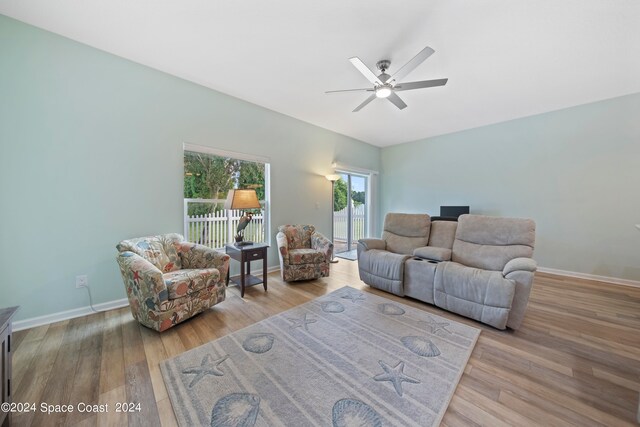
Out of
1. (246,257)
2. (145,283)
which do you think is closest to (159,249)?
(145,283)

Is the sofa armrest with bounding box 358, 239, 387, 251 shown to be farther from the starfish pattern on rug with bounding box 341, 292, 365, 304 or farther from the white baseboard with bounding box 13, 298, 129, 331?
the white baseboard with bounding box 13, 298, 129, 331

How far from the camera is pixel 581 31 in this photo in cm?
203

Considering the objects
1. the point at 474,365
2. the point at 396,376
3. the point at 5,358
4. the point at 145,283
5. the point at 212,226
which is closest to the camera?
the point at 5,358

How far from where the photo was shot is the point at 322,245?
11.5ft

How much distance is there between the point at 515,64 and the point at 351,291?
3.31 metres

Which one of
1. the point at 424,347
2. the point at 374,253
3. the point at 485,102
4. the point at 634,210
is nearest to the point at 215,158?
the point at 374,253

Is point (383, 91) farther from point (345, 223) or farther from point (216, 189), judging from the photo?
point (345, 223)

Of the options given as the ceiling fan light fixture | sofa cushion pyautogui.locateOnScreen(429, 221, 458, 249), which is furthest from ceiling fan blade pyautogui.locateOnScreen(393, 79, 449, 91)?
sofa cushion pyautogui.locateOnScreen(429, 221, 458, 249)

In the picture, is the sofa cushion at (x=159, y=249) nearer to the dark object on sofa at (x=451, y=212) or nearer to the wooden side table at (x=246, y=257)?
the wooden side table at (x=246, y=257)

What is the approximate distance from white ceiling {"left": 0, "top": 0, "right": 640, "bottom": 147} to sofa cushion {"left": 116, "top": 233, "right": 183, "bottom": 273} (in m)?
2.02

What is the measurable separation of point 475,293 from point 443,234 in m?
0.98

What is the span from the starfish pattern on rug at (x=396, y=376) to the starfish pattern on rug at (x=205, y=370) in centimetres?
110

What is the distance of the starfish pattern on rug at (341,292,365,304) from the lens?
2756mm

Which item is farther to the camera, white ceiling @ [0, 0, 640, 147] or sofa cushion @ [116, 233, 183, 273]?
sofa cushion @ [116, 233, 183, 273]
